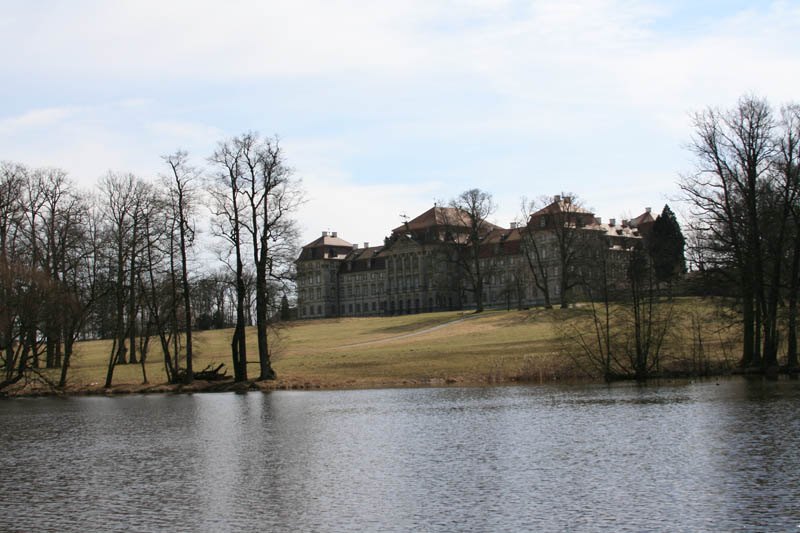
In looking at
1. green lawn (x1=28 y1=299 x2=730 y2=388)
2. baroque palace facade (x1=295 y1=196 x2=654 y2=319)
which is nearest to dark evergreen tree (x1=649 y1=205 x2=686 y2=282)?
baroque palace facade (x1=295 y1=196 x2=654 y2=319)

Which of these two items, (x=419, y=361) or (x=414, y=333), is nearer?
(x=419, y=361)

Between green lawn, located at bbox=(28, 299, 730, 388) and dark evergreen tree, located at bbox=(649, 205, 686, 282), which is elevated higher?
dark evergreen tree, located at bbox=(649, 205, 686, 282)

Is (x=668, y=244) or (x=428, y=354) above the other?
(x=668, y=244)

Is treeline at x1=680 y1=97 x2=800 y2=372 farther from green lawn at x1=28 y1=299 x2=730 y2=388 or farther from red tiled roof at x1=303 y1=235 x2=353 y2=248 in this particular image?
red tiled roof at x1=303 y1=235 x2=353 y2=248

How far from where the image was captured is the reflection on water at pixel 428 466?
16375 mm

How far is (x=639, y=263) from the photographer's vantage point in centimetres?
4769

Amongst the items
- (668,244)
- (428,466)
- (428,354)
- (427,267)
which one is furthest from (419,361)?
(427,267)

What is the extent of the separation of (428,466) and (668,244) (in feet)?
285

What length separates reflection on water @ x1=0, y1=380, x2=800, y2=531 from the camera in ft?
53.7

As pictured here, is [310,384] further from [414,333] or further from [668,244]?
[668,244]

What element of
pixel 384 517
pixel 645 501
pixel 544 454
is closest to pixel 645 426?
pixel 544 454

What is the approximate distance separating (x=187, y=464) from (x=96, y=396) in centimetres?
3075

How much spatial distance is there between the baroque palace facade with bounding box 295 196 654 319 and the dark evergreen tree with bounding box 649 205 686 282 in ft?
18.6

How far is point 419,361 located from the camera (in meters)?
57.3
